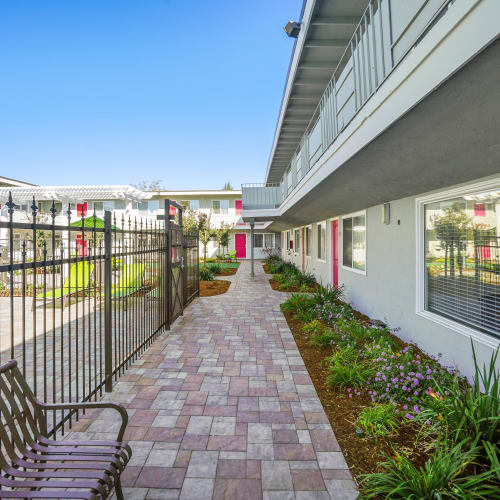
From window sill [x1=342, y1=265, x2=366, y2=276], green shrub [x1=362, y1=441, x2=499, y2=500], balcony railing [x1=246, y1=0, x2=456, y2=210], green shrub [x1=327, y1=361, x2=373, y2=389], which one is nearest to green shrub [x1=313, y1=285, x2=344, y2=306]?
window sill [x1=342, y1=265, x2=366, y2=276]

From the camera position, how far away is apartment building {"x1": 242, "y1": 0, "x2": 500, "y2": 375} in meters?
2.27

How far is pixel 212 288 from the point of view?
11898 mm

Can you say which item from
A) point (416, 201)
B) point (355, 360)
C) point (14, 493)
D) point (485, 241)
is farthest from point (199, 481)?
point (416, 201)

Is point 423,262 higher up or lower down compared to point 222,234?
lower down

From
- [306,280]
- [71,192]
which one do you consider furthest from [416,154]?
[71,192]

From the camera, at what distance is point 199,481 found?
7.66ft

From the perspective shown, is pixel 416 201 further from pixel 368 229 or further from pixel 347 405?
pixel 347 405

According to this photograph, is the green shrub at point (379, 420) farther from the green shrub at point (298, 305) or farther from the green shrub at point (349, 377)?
the green shrub at point (298, 305)

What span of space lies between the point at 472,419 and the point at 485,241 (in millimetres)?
2235

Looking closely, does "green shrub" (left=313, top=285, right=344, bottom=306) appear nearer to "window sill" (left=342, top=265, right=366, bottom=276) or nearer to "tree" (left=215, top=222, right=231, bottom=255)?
"window sill" (left=342, top=265, right=366, bottom=276)

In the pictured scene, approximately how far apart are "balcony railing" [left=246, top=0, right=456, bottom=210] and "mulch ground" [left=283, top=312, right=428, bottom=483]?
3463 millimetres

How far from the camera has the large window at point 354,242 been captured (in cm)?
761

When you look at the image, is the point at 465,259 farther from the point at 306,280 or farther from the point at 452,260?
the point at 306,280

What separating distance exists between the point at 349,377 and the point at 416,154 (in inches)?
111
